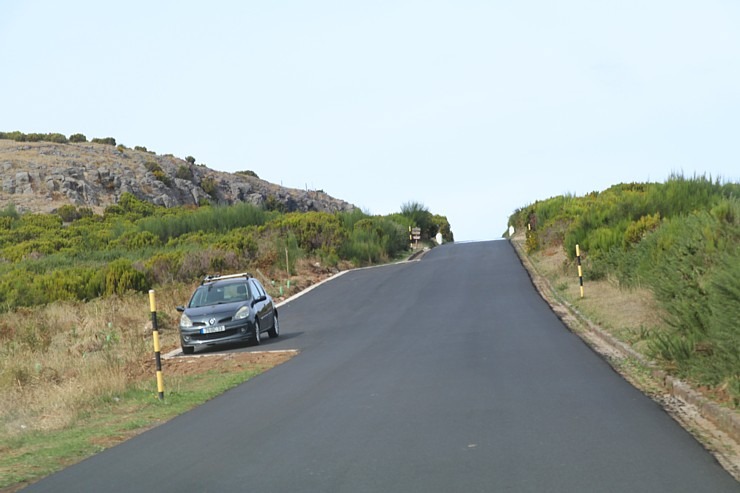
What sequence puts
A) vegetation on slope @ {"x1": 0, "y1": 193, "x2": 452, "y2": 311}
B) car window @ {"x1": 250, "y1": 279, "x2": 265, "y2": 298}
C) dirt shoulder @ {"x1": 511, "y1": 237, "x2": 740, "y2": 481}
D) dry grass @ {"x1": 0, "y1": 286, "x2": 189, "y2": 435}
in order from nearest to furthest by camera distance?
dirt shoulder @ {"x1": 511, "y1": 237, "x2": 740, "y2": 481} < dry grass @ {"x1": 0, "y1": 286, "x2": 189, "y2": 435} < car window @ {"x1": 250, "y1": 279, "x2": 265, "y2": 298} < vegetation on slope @ {"x1": 0, "y1": 193, "x2": 452, "y2": 311}

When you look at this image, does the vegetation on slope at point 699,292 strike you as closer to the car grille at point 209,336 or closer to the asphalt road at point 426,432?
the asphalt road at point 426,432

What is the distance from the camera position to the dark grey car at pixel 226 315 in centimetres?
2209

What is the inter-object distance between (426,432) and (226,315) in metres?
13.4

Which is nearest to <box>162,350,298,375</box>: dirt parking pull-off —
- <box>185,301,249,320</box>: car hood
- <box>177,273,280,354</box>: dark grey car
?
<box>177,273,280,354</box>: dark grey car

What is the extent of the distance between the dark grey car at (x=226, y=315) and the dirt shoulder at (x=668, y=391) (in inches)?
283

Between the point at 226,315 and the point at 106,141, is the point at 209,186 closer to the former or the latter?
the point at 106,141

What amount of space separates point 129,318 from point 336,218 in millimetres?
31510

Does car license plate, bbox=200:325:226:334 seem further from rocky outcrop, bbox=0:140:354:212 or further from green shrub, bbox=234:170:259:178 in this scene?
green shrub, bbox=234:170:259:178

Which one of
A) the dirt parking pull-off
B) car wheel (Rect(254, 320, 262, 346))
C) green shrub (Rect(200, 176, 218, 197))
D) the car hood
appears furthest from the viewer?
green shrub (Rect(200, 176, 218, 197))

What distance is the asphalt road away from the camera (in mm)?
7461

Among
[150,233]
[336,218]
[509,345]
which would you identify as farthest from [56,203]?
[509,345]

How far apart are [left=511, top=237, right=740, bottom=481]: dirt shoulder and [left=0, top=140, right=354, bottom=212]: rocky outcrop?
6935 cm

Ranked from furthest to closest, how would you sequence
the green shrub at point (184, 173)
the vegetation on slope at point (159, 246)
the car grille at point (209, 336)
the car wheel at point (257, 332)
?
the green shrub at point (184, 173) < the vegetation on slope at point (159, 246) < the car wheel at point (257, 332) < the car grille at point (209, 336)

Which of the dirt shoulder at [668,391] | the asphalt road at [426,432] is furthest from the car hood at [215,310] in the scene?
the dirt shoulder at [668,391]
